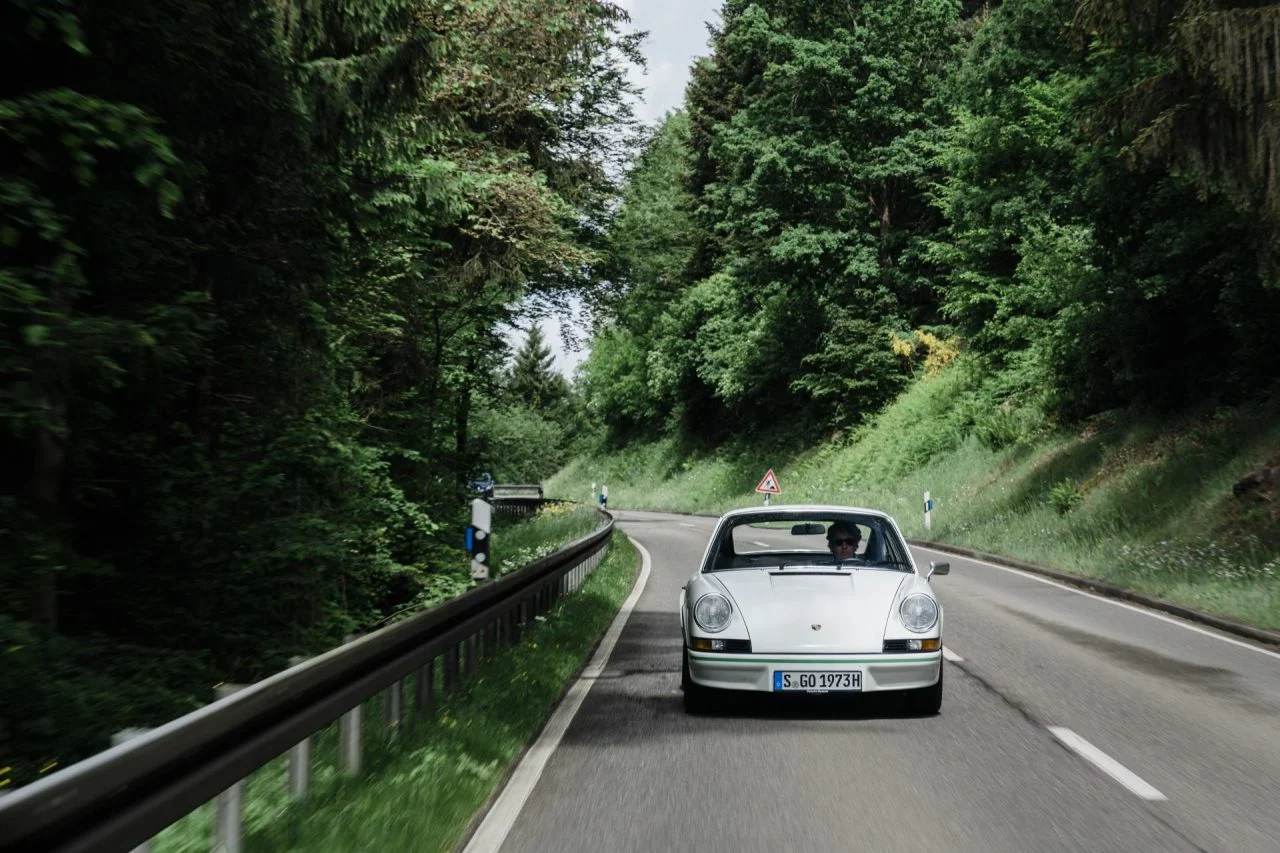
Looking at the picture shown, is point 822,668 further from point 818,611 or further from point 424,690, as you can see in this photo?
point 424,690

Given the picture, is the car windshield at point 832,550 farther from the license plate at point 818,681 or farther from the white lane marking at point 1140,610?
the white lane marking at point 1140,610

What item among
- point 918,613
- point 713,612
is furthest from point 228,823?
point 918,613

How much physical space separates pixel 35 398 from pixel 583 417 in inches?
3730

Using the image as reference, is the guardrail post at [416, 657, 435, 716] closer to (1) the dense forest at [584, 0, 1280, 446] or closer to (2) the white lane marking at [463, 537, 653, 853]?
(2) the white lane marking at [463, 537, 653, 853]

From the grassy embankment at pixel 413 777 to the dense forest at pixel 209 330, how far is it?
3.77 feet

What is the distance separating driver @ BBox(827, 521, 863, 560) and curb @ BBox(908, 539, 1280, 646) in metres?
5.49

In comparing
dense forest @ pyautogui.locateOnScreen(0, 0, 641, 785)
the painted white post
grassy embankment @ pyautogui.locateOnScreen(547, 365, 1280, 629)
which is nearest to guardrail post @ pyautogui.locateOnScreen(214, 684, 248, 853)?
dense forest @ pyautogui.locateOnScreen(0, 0, 641, 785)

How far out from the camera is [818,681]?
24.8ft

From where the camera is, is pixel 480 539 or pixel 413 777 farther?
pixel 480 539

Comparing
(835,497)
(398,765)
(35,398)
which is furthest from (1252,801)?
(835,497)

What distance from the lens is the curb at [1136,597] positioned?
Answer: 41.0 ft

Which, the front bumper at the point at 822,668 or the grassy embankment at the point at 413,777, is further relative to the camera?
the front bumper at the point at 822,668

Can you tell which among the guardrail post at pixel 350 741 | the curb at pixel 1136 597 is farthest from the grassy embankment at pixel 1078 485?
the guardrail post at pixel 350 741

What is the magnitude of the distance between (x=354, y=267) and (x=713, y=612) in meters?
6.53
